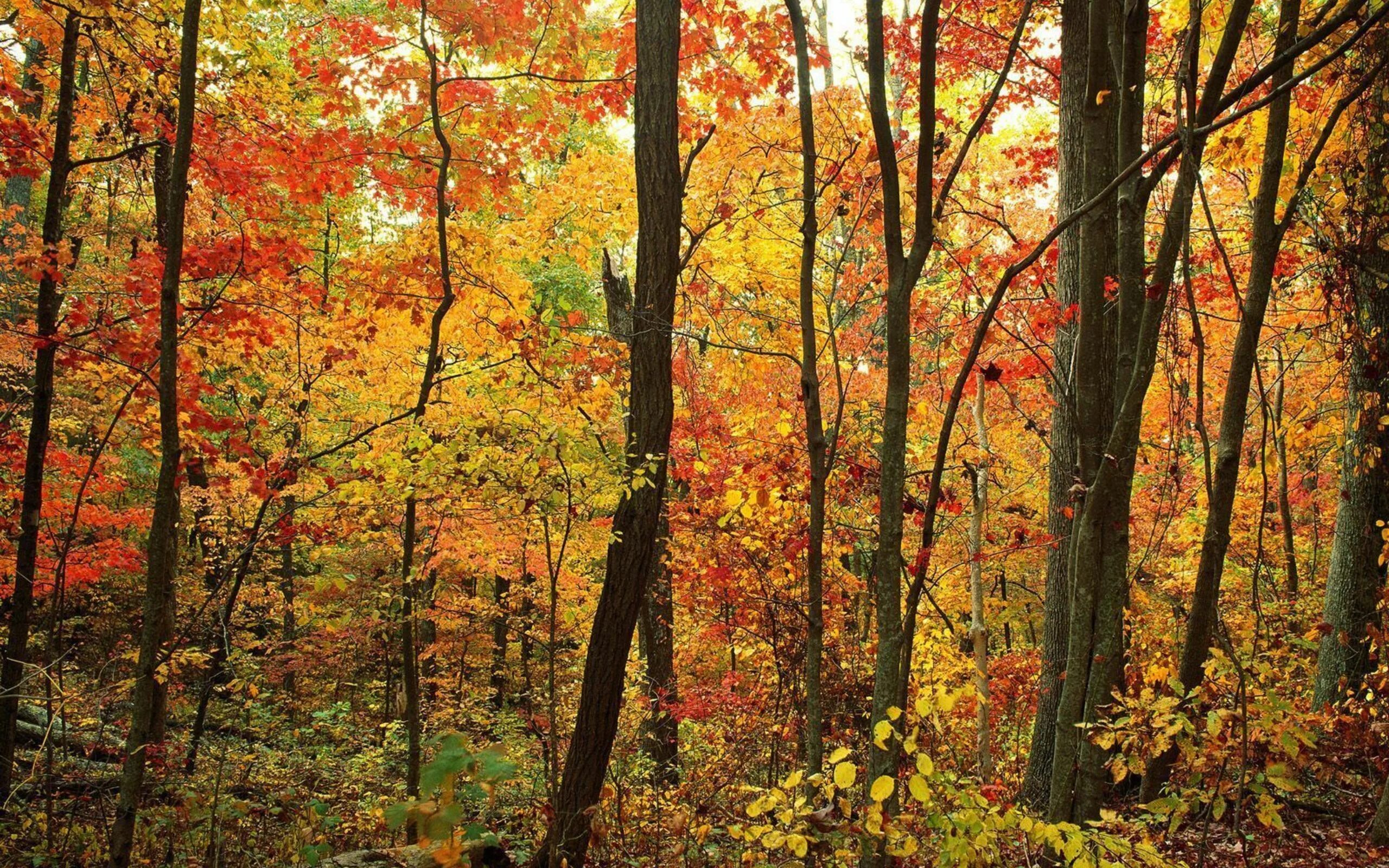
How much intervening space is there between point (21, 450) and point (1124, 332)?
27.3 feet

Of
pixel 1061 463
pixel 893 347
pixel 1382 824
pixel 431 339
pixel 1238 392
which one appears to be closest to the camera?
pixel 893 347

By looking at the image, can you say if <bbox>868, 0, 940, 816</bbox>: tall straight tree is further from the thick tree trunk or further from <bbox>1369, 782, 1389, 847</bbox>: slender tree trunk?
<bbox>1369, 782, 1389, 847</bbox>: slender tree trunk

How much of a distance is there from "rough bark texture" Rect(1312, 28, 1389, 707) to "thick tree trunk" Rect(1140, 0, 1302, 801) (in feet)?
5.35

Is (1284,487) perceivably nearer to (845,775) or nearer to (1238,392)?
(1238,392)

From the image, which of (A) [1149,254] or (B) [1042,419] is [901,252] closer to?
(A) [1149,254]

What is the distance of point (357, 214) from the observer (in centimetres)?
1606

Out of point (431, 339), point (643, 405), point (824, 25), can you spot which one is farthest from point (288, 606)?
point (824, 25)

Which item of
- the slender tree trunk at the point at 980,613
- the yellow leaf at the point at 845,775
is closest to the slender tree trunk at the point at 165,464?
the yellow leaf at the point at 845,775

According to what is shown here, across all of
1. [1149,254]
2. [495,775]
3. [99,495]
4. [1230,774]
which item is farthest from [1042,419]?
[99,495]

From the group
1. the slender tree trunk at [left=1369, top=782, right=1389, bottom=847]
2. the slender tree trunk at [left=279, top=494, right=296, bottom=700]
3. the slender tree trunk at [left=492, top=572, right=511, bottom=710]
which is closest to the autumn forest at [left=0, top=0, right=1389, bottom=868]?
the slender tree trunk at [left=1369, top=782, right=1389, bottom=847]

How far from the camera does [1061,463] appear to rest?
6.02 m

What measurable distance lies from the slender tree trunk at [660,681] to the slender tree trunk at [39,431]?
18.6 feet

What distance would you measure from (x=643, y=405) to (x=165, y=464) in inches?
109

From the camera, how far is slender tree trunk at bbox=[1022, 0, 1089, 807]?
576 centimetres
